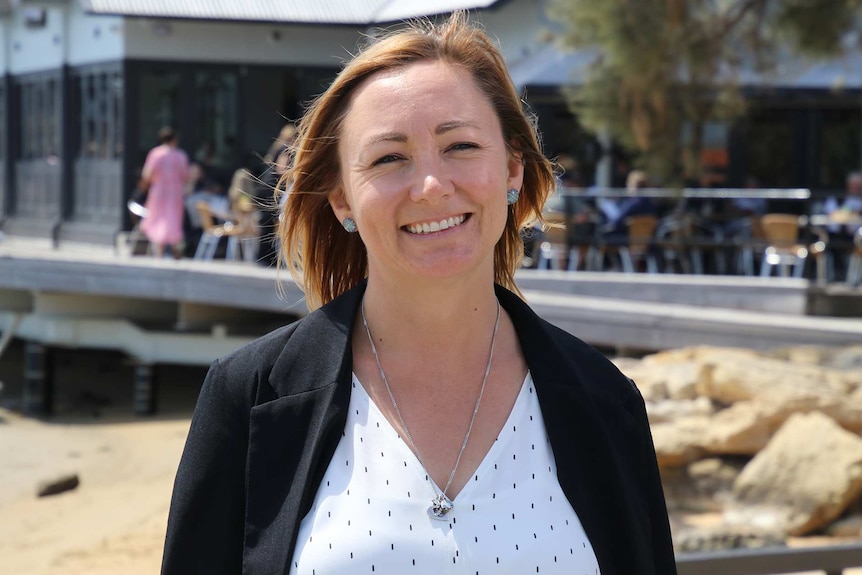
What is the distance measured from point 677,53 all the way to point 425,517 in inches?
414

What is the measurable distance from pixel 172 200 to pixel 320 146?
14.2m

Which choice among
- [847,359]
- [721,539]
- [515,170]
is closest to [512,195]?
[515,170]

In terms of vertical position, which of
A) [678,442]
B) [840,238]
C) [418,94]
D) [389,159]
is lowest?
[678,442]

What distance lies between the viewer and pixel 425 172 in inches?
81.2

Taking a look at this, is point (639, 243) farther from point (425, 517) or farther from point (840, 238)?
point (425, 517)

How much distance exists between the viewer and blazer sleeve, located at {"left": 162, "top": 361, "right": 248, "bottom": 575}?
199 centimetres

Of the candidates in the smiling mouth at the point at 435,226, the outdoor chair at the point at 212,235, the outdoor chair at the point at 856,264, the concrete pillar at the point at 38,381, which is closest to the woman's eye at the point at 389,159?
the smiling mouth at the point at 435,226

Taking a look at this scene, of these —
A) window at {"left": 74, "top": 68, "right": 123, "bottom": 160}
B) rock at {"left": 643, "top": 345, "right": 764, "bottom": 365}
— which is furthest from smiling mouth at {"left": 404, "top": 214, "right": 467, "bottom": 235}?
window at {"left": 74, "top": 68, "right": 123, "bottom": 160}

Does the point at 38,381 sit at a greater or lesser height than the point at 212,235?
lesser

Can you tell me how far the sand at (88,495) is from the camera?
314 inches

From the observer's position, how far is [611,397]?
220cm

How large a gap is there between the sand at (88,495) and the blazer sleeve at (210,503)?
16.8ft

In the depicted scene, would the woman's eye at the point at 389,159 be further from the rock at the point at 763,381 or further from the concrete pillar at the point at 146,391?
the concrete pillar at the point at 146,391

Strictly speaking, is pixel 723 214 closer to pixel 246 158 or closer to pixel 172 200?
pixel 172 200
